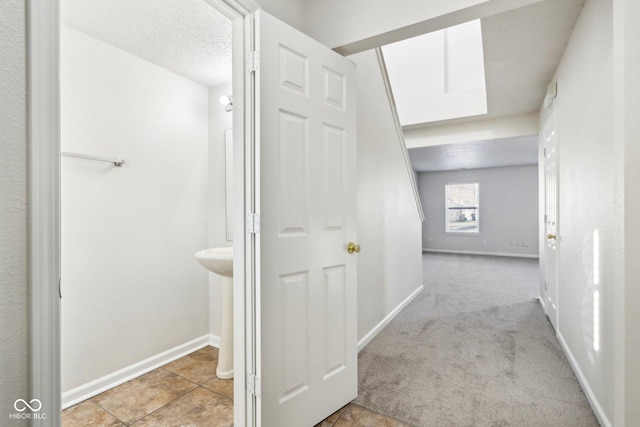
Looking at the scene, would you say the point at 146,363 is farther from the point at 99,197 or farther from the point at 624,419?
the point at 624,419

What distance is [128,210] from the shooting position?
226 centimetres

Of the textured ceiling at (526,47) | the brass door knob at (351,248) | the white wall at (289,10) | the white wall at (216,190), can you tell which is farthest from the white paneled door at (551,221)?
the white wall at (216,190)

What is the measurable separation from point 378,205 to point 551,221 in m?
1.78

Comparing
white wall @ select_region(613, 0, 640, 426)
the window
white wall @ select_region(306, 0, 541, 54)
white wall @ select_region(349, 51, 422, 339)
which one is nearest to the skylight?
white wall @ select_region(349, 51, 422, 339)

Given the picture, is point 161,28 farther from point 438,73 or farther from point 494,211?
point 494,211

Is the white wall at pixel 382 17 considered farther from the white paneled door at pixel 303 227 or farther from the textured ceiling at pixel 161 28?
the textured ceiling at pixel 161 28

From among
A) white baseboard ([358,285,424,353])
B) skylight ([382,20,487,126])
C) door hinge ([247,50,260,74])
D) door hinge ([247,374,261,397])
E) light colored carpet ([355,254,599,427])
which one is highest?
skylight ([382,20,487,126])

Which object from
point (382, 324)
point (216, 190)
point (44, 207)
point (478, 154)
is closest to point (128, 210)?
point (216, 190)

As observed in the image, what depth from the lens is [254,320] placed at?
1450mm

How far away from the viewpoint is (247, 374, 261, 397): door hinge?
4.70ft

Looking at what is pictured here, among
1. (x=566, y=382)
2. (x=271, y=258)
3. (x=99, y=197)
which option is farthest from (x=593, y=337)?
(x=99, y=197)

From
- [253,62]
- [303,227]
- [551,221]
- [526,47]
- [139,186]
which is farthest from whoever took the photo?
[551,221]

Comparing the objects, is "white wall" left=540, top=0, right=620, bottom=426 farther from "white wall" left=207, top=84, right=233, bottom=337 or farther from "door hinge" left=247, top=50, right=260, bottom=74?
"white wall" left=207, top=84, right=233, bottom=337

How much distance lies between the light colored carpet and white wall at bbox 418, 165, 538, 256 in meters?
4.61
